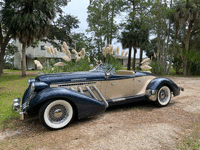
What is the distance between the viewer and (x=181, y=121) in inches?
134

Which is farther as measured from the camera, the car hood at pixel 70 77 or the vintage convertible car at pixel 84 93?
the car hood at pixel 70 77

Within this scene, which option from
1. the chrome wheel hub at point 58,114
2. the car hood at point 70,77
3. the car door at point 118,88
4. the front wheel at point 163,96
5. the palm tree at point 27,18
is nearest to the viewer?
the chrome wheel hub at point 58,114

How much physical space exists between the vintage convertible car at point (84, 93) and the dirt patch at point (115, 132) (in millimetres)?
290

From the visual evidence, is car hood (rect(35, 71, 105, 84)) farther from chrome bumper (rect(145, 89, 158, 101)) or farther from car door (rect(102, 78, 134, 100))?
chrome bumper (rect(145, 89, 158, 101))

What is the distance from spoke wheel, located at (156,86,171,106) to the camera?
14.6ft

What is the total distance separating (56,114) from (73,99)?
436mm

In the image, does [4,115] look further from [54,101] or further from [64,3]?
[64,3]

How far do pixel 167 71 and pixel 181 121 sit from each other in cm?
1723

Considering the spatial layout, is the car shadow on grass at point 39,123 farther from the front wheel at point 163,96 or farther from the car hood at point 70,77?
the car hood at point 70,77

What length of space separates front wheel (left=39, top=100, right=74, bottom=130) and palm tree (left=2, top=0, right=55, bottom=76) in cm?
1294

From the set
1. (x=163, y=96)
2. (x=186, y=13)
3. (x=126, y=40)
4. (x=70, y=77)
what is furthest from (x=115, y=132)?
(x=126, y=40)

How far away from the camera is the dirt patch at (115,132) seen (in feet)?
8.00

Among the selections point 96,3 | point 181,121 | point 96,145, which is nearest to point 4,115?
point 96,145

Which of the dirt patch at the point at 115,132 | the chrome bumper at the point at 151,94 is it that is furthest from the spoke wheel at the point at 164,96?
the dirt patch at the point at 115,132
